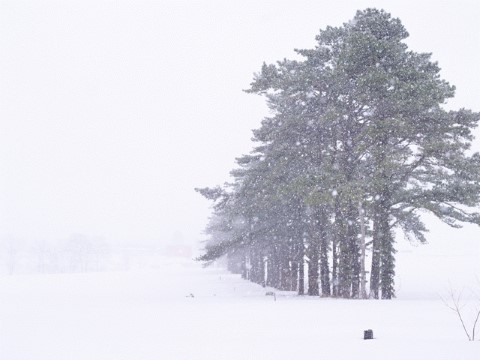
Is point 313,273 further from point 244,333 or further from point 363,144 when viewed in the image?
point 244,333

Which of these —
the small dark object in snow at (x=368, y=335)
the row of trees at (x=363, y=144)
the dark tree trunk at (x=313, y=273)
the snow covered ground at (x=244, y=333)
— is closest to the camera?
the snow covered ground at (x=244, y=333)

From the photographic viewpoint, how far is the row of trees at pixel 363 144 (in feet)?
53.1

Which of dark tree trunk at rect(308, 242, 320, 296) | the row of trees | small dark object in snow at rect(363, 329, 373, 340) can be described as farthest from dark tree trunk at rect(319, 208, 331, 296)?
small dark object in snow at rect(363, 329, 373, 340)

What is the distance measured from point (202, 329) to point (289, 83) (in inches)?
469

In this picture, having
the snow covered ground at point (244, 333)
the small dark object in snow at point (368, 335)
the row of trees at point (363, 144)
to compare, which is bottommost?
the snow covered ground at point (244, 333)

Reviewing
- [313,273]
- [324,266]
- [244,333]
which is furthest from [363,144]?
[244,333]

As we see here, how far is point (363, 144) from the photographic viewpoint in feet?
54.0

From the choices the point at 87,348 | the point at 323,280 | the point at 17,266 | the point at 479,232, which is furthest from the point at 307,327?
the point at 479,232

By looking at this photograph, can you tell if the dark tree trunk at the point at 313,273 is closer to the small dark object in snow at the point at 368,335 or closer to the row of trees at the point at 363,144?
the row of trees at the point at 363,144

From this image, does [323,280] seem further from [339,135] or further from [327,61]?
[327,61]

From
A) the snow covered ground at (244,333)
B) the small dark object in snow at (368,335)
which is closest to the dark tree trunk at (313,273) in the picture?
the snow covered ground at (244,333)

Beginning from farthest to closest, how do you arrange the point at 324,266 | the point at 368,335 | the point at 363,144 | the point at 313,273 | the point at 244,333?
the point at 313,273
the point at 324,266
the point at 363,144
the point at 244,333
the point at 368,335

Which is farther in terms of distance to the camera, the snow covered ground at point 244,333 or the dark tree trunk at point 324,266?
the dark tree trunk at point 324,266

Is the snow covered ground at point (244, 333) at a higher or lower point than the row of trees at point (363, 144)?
lower
